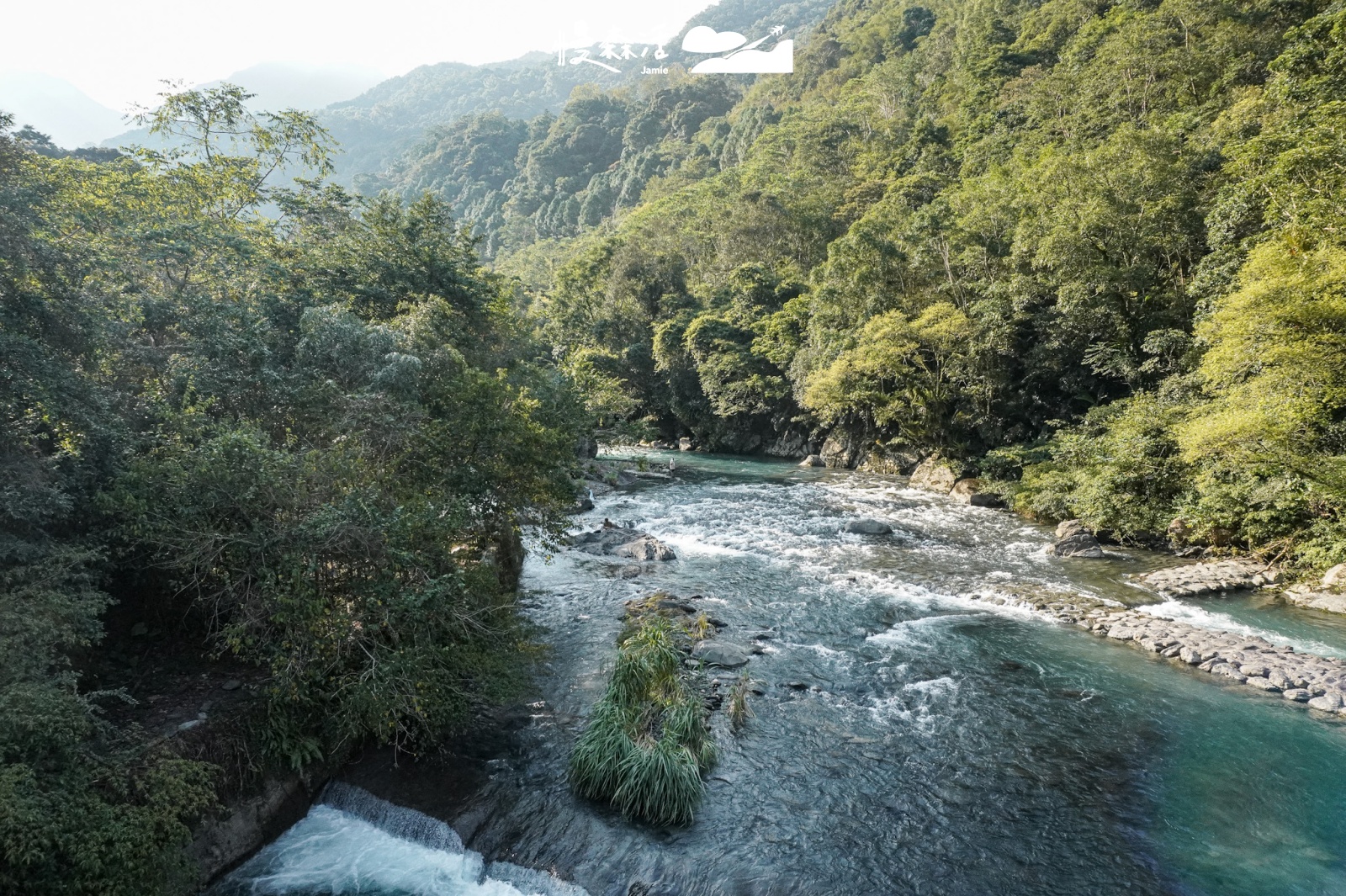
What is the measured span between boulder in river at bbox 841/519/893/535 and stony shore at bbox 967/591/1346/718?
6.36 meters

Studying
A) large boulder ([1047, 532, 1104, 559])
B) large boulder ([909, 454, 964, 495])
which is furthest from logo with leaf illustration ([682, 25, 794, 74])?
large boulder ([909, 454, 964, 495])

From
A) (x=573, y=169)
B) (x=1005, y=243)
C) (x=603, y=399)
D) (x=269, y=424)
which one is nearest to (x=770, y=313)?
(x=1005, y=243)

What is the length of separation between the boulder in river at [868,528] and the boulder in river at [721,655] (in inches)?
392

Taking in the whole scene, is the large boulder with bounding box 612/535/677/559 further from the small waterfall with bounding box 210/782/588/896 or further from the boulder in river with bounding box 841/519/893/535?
the small waterfall with bounding box 210/782/588/896

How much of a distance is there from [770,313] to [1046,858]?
39.5 metres

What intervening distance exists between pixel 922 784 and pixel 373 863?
6.82m

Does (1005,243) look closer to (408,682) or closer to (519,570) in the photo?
(519,570)

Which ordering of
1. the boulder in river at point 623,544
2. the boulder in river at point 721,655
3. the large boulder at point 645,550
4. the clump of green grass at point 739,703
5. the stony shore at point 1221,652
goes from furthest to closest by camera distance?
the boulder in river at point 623,544
the large boulder at point 645,550
the boulder in river at point 721,655
the stony shore at point 1221,652
the clump of green grass at point 739,703

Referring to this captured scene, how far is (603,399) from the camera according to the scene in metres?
22.0

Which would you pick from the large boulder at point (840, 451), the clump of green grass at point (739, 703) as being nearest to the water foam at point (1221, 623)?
the clump of green grass at point (739, 703)

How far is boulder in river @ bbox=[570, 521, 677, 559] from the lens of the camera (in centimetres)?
1931

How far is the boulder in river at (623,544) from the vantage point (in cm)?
1931

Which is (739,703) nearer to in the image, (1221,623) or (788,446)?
(1221,623)

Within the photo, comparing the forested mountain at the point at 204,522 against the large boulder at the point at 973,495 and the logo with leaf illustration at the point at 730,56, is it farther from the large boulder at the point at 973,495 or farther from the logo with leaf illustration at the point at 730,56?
the large boulder at the point at 973,495
